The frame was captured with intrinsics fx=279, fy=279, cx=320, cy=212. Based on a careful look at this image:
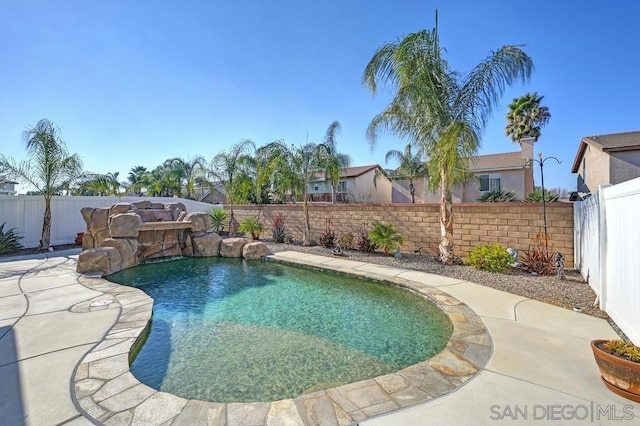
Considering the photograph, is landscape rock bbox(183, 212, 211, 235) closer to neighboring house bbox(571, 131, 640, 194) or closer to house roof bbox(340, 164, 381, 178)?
house roof bbox(340, 164, 381, 178)

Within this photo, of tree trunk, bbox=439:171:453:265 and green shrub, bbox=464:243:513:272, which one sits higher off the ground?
tree trunk, bbox=439:171:453:265

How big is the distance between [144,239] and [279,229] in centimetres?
565

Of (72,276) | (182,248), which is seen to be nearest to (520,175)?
(182,248)

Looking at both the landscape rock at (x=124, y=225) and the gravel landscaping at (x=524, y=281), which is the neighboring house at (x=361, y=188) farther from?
the landscape rock at (x=124, y=225)

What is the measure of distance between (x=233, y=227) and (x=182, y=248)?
5293mm

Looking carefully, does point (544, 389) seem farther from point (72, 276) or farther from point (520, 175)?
point (520, 175)

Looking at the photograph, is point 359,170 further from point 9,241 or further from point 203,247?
point 9,241

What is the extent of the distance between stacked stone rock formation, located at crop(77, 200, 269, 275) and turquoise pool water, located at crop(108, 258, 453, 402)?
0.81 meters

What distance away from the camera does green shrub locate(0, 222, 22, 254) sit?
986cm

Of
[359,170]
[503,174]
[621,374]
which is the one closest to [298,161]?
[621,374]

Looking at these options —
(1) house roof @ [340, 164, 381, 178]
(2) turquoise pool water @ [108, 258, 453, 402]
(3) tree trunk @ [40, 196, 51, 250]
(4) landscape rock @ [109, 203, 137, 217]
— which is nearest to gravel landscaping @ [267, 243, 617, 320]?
(2) turquoise pool water @ [108, 258, 453, 402]

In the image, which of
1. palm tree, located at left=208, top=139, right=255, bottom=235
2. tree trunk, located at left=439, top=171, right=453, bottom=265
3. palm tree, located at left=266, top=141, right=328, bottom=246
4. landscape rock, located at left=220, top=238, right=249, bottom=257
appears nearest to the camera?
tree trunk, located at left=439, top=171, right=453, bottom=265

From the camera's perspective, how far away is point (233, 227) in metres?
16.3

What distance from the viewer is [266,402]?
258 centimetres
